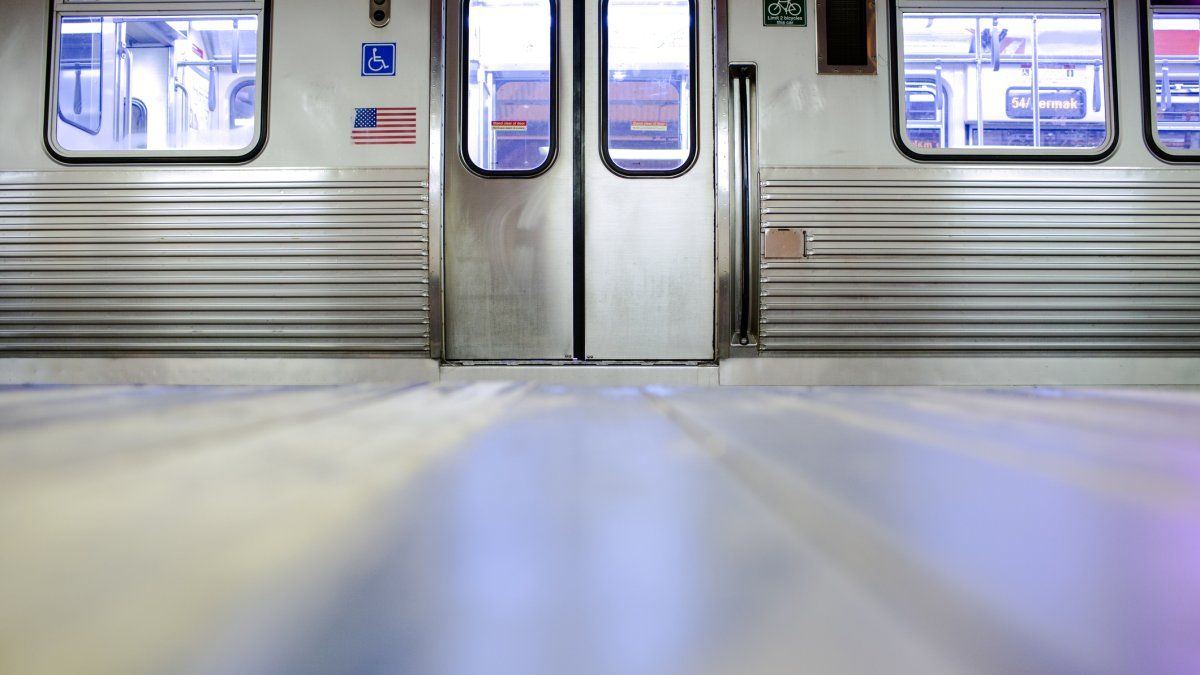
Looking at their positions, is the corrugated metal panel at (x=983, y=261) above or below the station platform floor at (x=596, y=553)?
above

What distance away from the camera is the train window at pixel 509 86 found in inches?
117

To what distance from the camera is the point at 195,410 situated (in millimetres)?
1451

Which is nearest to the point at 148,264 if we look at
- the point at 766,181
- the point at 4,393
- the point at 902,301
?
the point at 4,393

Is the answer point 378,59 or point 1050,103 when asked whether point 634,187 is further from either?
point 1050,103

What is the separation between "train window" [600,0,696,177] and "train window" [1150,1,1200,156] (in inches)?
76.0

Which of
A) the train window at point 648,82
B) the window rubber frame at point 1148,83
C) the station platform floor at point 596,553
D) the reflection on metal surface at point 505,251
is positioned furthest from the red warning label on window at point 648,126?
the station platform floor at point 596,553

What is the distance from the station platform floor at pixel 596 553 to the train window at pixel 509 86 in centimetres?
208

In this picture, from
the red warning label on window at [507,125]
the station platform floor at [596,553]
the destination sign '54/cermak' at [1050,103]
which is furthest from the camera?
the red warning label on window at [507,125]

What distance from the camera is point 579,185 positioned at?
2971 millimetres

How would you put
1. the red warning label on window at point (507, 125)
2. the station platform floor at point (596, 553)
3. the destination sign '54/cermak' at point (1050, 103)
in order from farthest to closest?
the red warning label on window at point (507, 125) → the destination sign '54/cermak' at point (1050, 103) → the station platform floor at point (596, 553)

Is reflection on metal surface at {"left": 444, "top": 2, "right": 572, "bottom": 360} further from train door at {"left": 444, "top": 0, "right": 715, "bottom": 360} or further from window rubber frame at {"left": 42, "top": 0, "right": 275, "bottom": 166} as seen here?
window rubber frame at {"left": 42, "top": 0, "right": 275, "bottom": 166}

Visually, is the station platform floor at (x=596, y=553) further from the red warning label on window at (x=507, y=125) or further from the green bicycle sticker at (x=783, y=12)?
the green bicycle sticker at (x=783, y=12)

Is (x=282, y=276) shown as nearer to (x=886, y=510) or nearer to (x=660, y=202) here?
(x=660, y=202)

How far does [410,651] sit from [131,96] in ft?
11.3
